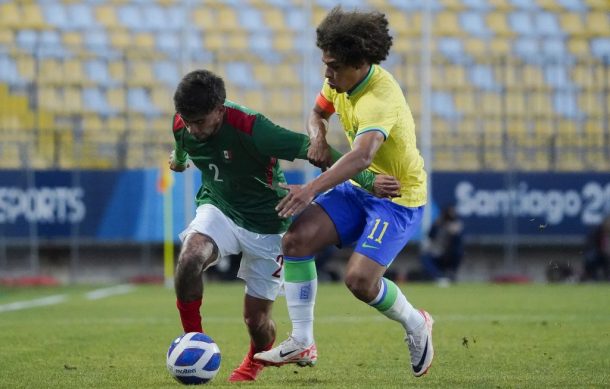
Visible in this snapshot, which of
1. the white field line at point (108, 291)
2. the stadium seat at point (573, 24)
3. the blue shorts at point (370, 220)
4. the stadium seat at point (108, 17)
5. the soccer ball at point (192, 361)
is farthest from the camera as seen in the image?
the stadium seat at point (573, 24)

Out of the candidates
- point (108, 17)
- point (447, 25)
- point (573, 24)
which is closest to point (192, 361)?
point (108, 17)

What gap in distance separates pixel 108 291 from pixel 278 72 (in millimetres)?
6223

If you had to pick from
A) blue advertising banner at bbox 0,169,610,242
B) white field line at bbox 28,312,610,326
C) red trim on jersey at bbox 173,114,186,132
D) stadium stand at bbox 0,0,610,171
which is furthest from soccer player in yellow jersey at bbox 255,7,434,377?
stadium stand at bbox 0,0,610,171

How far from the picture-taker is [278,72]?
2330 cm

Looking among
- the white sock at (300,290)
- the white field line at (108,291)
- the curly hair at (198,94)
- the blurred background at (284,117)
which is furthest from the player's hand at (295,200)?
the blurred background at (284,117)

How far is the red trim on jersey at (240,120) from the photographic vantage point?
23.4ft

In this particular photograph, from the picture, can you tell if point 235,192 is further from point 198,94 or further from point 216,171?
point 198,94

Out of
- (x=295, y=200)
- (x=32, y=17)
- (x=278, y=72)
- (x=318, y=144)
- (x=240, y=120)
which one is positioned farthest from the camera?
(x=32, y=17)

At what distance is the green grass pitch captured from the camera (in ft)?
23.6

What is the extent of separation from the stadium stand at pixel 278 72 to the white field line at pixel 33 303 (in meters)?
4.98

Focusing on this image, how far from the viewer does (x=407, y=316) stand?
7320 millimetres

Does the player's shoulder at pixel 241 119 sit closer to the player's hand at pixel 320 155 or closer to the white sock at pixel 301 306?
the player's hand at pixel 320 155

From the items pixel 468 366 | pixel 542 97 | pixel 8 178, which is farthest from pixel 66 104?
pixel 468 366

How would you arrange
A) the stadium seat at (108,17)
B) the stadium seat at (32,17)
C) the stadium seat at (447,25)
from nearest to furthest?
the stadium seat at (32,17), the stadium seat at (108,17), the stadium seat at (447,25)
